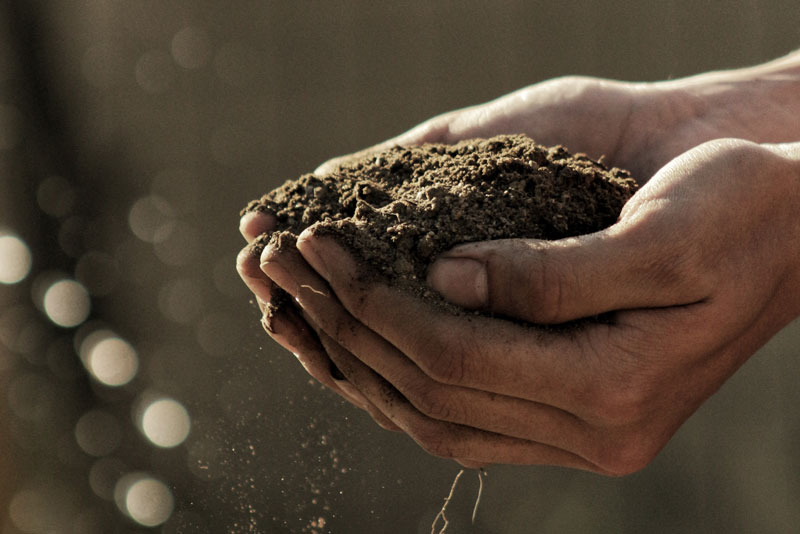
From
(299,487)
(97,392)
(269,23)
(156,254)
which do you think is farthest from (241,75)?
(299,487)

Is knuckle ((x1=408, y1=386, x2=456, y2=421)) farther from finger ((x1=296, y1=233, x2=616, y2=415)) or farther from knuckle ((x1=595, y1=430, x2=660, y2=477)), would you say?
knuckle ((x1=595, y1=430, x2=660, y2=477))

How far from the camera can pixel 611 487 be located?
278 centimetres

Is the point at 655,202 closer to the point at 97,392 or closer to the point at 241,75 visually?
the point at 241,75

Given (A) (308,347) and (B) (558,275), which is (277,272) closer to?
(A) (308,347)

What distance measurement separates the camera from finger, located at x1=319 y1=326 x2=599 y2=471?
1.28 metres

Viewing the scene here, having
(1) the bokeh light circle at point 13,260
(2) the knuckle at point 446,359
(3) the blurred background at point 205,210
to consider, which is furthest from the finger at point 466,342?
(1) the bokeh light circle at point 13,260

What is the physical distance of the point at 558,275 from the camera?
43.5 inches

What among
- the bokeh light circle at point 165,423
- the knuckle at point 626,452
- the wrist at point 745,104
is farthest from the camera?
the bokeh light circle at point 165,423

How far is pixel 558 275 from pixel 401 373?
0.34 m

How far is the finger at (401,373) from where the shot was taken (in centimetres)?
119

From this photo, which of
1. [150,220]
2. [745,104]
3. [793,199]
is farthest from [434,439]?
[150,220]

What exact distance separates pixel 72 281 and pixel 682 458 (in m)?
2.93

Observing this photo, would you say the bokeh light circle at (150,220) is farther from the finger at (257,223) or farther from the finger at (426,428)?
the finger at (426,428)

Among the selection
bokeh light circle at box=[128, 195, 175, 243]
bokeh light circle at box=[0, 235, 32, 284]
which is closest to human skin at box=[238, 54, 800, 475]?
bokeh light circle at box=[128, 195, 175, 243]
